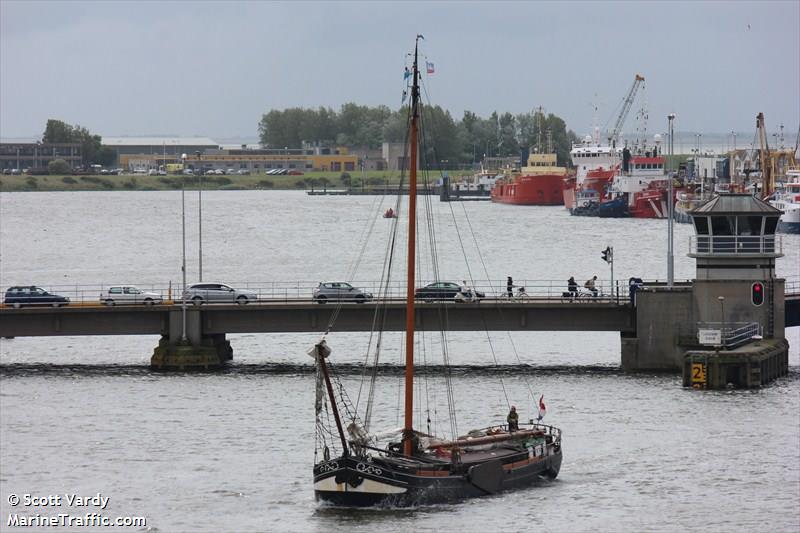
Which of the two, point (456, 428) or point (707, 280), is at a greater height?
point (707, 280)

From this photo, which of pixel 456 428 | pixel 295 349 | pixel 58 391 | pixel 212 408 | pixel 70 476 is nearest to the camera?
pixel 70 476

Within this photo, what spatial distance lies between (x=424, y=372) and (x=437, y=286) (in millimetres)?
4539

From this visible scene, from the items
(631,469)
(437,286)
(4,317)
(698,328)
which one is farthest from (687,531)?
(4,317)

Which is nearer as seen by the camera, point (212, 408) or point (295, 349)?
point (212, 408)

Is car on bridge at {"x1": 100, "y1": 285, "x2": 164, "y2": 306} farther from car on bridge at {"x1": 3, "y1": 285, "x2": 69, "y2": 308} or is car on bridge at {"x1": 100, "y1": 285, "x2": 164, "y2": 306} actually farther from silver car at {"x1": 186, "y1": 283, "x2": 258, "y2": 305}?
car on bridge at {"x1": 3, "y1": 285, "x2": 69, "y2": 308}

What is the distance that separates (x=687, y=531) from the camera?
49062mm

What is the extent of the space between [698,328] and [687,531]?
77.5 feet

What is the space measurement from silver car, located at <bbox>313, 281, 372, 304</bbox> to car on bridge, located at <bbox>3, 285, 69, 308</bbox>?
37.5ft

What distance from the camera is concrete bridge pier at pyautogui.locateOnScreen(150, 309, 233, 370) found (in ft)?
245

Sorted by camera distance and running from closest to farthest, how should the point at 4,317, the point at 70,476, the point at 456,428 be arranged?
the point at 70,476, the point at 456,428, the point at 4,317

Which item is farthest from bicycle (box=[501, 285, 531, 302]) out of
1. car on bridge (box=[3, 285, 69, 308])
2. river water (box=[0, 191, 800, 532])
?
car on bridge (box=[3, 285, 69, 308])

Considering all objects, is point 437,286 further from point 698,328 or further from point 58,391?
point 58,391

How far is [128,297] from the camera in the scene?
81.2 meters

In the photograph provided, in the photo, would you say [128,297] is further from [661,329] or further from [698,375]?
[698,375]
